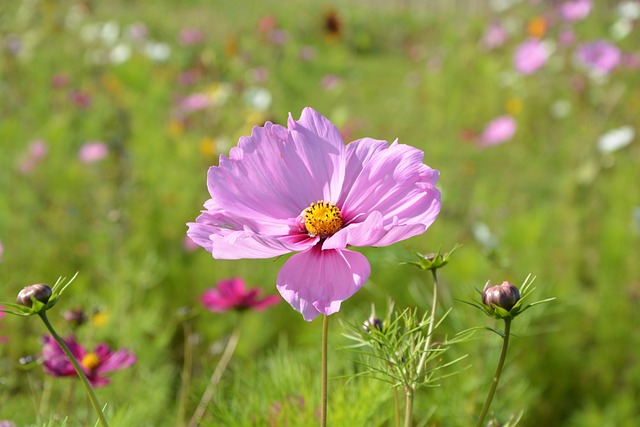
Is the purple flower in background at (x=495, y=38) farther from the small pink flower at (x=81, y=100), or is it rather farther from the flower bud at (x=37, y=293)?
the flower bud at (x=37, y=293)

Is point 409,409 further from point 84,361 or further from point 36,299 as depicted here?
point 84,361

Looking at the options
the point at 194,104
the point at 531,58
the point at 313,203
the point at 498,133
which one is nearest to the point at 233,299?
the point at 313,203

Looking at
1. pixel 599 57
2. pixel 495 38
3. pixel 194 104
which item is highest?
pixel 194 104

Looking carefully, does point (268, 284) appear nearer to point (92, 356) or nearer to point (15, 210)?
point (15, 210)

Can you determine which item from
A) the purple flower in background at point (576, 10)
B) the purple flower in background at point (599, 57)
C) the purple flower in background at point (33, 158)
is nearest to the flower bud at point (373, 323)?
the purple flower in background at point (33, 158)

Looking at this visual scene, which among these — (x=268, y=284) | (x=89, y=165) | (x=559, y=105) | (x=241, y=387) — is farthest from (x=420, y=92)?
(x=241, y=387)

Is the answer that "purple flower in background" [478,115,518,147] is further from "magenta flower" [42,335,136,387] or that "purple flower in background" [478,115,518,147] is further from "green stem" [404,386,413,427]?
"green stem" [404,386,413,427]

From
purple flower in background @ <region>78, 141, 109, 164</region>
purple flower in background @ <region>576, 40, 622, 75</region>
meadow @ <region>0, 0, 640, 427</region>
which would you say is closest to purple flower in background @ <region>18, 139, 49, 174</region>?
meadow @ <region>0, 0, 640, 427</region>
